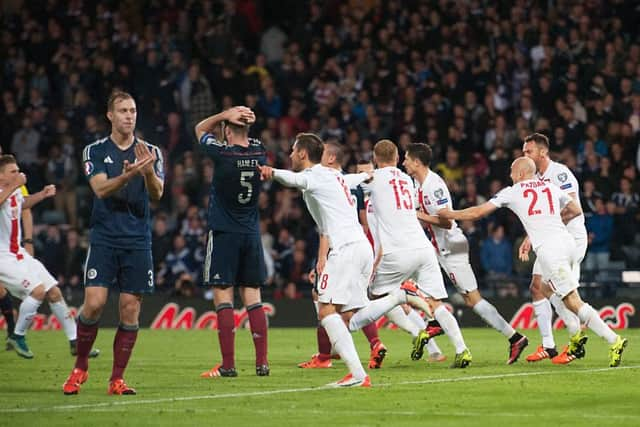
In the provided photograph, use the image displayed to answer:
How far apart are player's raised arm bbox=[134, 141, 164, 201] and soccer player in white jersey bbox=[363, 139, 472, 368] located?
10.7 ft

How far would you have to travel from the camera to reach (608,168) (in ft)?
76.4

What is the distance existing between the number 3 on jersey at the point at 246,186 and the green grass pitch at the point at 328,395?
1.77 metres

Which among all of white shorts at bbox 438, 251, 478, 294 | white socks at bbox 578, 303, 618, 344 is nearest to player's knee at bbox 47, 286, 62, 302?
white shorts at bbox 438, 251, 478, 294

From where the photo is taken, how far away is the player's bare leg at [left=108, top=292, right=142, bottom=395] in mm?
11359

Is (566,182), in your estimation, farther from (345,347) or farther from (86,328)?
(86,328)

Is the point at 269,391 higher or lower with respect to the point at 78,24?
lower


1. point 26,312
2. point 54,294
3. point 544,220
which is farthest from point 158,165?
point 26,312

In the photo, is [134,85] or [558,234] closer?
[558,234]

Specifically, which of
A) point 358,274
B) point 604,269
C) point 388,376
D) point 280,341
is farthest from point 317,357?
point 604,269

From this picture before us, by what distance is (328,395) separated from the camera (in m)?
11.0

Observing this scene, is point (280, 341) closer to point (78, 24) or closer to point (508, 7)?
point (508, 7)

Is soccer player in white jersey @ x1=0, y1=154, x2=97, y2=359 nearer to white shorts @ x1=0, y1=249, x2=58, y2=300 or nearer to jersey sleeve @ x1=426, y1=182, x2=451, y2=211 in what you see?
white shorts @ x1=0, y1=249, x2=58, y2=300

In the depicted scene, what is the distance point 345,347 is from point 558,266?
3471 millimetres

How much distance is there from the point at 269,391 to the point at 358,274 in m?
1.39
